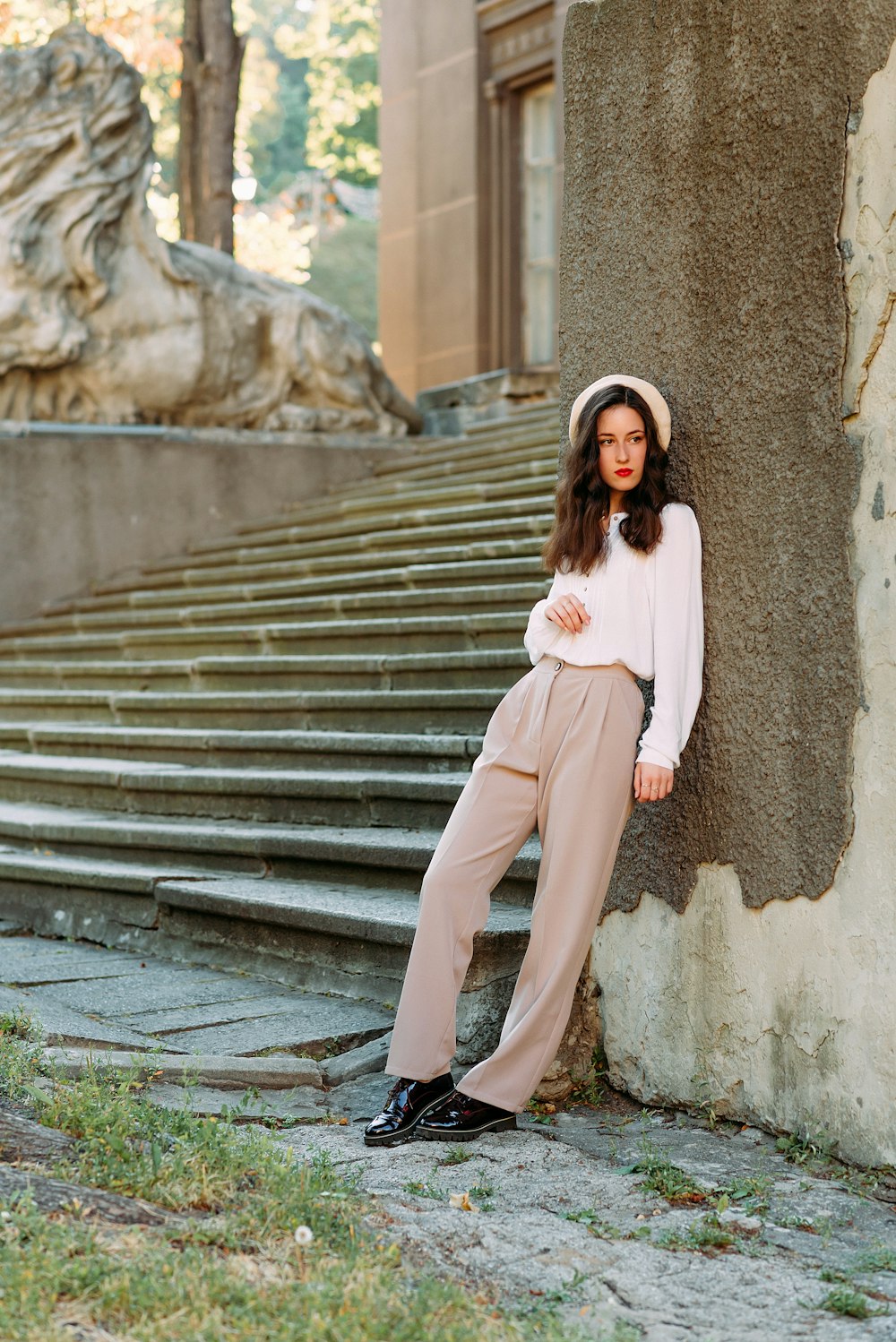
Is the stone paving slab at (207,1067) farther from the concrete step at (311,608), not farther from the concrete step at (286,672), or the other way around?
the concrete step at (311,608)

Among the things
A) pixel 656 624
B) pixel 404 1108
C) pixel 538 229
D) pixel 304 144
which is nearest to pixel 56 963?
pixel 404 1108

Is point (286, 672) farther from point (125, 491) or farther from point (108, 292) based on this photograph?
point (108, 292)

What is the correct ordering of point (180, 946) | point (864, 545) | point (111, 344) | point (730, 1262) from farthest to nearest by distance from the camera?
1. point (111, 344)
2. point (180, 946)
3. point (864, 545)
4. point (730, 1262)

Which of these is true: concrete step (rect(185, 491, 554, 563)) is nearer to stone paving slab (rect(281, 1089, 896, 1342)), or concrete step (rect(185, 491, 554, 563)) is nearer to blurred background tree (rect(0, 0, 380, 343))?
stone paving slab (rect(281, 1089, 896, 1342))

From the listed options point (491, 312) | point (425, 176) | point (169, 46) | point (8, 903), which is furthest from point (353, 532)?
point (169, 46)

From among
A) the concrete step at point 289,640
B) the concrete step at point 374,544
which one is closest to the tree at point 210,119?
the concrete step at point 374,544

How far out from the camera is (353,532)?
943cm

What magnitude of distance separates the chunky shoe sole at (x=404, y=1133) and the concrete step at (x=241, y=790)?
5.72 ft

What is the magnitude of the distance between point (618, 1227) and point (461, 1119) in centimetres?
59

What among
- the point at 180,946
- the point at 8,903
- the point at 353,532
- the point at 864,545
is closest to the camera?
the point at 864,545

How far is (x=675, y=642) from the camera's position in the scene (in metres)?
3.59

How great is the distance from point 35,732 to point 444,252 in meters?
8.05

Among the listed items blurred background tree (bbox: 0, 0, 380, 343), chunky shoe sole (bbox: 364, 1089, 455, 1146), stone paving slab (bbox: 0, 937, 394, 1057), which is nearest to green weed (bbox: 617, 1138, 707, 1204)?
chunky shoe sole (bbox: 364, 1089, 455, 1146)

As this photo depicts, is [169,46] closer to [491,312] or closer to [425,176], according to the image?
[425,176]
